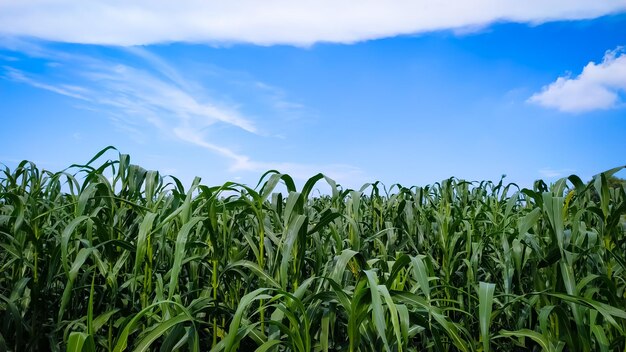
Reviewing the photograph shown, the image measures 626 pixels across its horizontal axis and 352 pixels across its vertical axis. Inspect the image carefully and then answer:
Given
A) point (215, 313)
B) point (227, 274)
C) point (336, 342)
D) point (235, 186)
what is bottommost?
point (336, 342)

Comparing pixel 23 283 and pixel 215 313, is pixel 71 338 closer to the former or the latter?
pixel 215 313

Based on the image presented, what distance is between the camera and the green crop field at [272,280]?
→ 1.46m

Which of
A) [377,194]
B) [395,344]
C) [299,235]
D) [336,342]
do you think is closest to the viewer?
Answer: [395,344]

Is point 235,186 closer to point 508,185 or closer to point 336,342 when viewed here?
point 336,342

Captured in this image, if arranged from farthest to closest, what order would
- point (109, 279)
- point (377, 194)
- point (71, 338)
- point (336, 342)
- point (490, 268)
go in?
point (377, 194) < point (490, 268) < point (109, 279) < point (336, 342) < point (71, 338)

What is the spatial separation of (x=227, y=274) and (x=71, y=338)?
70cm

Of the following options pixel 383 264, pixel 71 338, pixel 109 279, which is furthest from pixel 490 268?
pixel 71 338

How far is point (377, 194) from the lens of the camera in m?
3.41

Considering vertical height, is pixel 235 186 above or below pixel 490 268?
above

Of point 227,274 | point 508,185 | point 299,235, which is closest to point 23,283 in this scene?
point 227,274

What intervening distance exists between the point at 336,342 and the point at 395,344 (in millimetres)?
352

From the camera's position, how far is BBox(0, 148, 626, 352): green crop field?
4.79 ft

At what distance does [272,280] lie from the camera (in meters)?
1.67

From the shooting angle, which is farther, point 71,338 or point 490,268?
point 490,268
